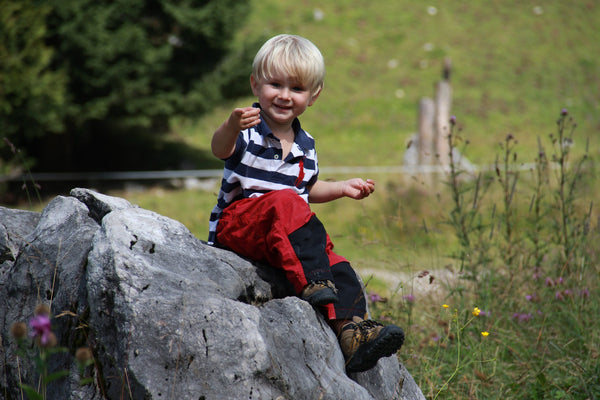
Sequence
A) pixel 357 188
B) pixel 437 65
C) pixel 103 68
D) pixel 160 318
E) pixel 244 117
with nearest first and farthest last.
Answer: pixel 160 318 < pixel 244 117 < pixel 357 188 < pixel 103 68 < pixel 437 65

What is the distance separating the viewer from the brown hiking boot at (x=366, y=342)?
218 cm

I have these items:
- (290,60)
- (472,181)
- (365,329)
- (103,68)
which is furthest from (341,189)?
(103,68)

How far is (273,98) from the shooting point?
2.75m

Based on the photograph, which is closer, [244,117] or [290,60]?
[244,117]

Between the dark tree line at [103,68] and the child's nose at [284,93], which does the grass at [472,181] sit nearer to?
the dark tree line at [103,68]

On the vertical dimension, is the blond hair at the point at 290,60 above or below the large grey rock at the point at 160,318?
above

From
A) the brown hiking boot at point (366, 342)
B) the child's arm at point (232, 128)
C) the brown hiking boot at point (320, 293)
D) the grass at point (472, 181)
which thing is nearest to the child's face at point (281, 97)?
the child's arm at point (232, 128)

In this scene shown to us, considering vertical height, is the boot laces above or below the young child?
below

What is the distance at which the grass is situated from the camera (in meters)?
3.31

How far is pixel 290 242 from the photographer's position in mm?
2414

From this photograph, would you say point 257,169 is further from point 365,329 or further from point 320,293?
point 365,329

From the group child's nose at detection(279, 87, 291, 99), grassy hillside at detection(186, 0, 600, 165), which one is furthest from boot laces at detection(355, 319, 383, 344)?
grassy hillside at detection(186, 0, 600, 165)

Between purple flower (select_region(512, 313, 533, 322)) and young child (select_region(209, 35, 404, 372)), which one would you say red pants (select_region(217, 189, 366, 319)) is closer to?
young child (select_region(209, 35, 404, 372))

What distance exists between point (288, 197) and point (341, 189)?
528 mm
